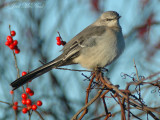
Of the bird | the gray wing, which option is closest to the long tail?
the bird

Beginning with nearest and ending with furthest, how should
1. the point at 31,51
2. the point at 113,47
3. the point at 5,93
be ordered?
the point at 113,47 → the point at 5,93 → the point at 31,51

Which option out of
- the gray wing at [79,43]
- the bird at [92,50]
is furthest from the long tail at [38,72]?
the gray wing at [79,43]

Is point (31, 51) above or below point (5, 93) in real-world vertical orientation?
above

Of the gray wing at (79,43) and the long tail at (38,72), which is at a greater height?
the gray wing at (79,43)

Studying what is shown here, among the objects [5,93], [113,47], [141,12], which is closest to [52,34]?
[5,93]

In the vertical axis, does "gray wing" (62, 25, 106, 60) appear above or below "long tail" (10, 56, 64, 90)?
above

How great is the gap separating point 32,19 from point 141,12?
88.8 inches

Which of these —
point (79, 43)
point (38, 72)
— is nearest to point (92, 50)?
point (79, 43)

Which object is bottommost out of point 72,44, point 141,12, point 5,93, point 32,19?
point 72,44

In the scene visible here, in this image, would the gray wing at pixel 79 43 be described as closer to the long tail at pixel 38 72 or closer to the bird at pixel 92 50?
the bird at pixel 92 50

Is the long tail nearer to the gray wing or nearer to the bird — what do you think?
the bird

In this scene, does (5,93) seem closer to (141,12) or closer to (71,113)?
(71,113)

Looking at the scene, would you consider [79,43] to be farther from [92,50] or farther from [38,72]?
[38,72]

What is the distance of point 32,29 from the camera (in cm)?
541
